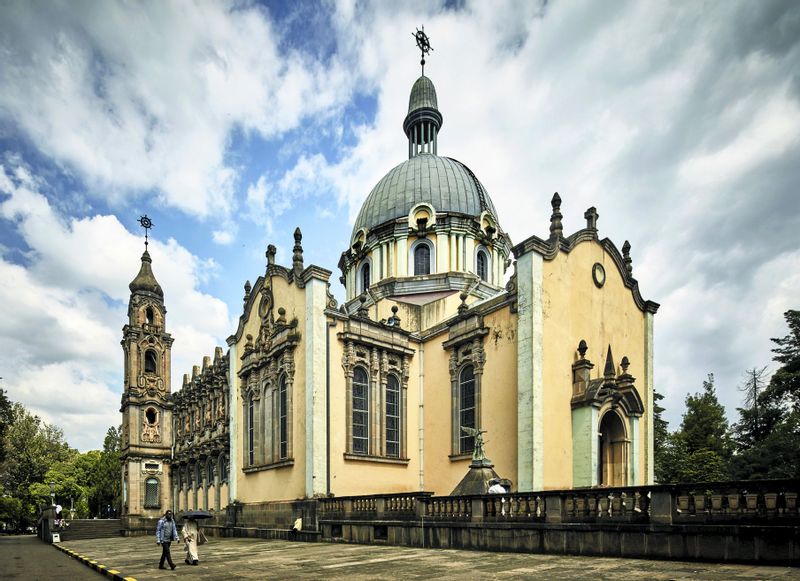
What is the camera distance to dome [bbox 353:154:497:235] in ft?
109

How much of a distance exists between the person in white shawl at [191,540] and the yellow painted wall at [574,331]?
10964 mm

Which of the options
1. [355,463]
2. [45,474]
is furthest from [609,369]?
[45,474]

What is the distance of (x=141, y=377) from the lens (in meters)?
47.6

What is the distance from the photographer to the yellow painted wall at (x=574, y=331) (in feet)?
65.4

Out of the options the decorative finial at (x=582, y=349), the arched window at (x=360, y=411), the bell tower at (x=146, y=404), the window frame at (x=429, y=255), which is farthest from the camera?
the bell tower at (x=146, y=404)

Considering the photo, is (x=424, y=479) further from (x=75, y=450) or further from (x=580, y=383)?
(x=75, y=450)

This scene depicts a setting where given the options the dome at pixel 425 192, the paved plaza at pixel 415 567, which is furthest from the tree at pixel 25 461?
the paved plaza at pixel 415 567

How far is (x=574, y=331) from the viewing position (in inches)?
846

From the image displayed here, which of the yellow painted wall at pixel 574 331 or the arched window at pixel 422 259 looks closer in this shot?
the yellow painted wall at pixel 574 331

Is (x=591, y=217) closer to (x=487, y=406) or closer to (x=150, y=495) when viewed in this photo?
(x=487, y=406)

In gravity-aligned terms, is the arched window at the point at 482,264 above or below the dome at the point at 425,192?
below

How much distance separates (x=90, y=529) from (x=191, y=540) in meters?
32.1

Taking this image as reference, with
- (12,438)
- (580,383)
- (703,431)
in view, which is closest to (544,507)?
(580,383)

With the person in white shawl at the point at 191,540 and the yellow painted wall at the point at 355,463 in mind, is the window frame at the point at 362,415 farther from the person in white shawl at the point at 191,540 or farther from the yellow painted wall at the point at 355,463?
the person in white shawl at the point at 191,540
